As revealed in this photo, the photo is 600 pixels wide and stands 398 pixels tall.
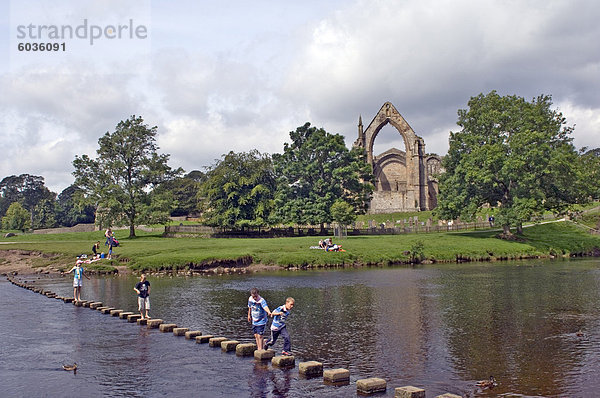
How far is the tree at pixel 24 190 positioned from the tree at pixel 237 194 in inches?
4368

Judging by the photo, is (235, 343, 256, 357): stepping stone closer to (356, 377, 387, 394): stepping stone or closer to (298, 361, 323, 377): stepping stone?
(298, 361, 323, 377): stepping stone

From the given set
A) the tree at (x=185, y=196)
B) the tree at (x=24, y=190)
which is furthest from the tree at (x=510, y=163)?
the tree at (x=24, y=190)

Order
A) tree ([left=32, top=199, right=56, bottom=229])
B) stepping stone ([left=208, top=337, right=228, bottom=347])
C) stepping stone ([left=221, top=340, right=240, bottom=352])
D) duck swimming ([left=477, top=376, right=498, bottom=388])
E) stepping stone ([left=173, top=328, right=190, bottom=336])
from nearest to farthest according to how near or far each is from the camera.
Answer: duck swimming ([left=477, top=376, right=498, bottom=388]) < stepping stone ([left=221, top=340, right=240, bottom=352]) < stepping stone ([left=208, top=337, right=228, bottom=347]) < stepping stone ([left=173, top=328, right=190, bottom=336]) < tree ([left=32, top=199, right=56, bottom=229])

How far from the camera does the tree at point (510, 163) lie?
60.3 metres

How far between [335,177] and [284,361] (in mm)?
59278

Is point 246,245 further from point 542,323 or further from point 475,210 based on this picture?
point 542,323

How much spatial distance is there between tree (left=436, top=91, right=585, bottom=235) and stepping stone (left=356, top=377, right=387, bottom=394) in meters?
50.8

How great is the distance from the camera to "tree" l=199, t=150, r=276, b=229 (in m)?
76.1

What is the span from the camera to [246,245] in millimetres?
57312

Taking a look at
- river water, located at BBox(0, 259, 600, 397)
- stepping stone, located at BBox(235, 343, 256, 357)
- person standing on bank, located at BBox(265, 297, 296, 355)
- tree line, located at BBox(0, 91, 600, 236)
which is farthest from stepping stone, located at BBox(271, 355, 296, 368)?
tree line, located at BBox(0, 91, 600, 236)

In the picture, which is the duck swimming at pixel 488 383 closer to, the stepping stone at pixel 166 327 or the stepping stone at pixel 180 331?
the stepping stone at pixel 180 331

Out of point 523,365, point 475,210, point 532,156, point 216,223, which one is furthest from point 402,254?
point 523,365

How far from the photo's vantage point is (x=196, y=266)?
46.6m

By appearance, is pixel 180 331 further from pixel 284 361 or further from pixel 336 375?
pixel 336 375
